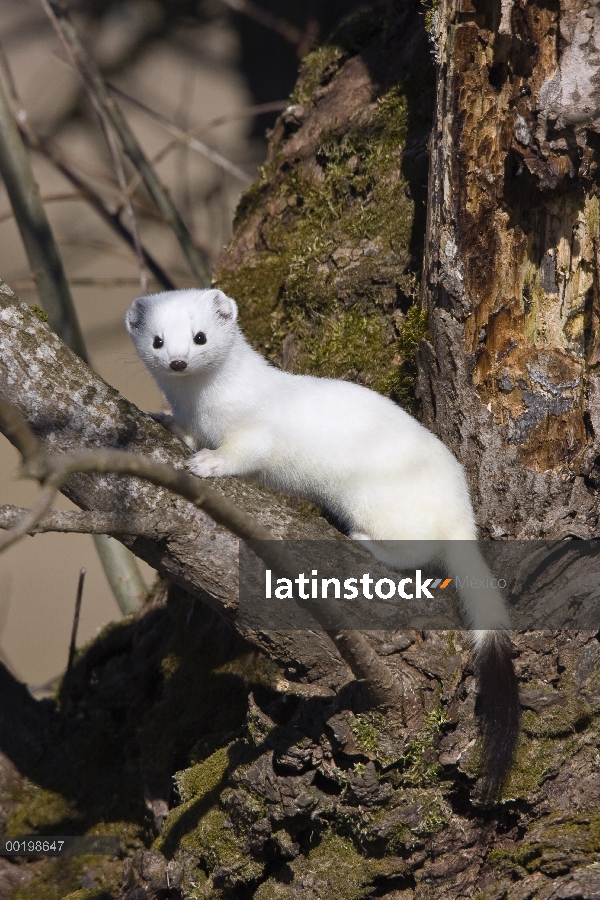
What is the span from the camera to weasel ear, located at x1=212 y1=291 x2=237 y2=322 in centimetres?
299

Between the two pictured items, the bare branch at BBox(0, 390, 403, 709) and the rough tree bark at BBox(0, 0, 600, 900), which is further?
the rough tree bark at BBox(0, 0, 600, 900)

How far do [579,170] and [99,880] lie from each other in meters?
2.91

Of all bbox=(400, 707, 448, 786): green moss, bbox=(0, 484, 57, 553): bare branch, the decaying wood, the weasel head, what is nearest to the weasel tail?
bbox=(400, 707, 448, 786): green moss

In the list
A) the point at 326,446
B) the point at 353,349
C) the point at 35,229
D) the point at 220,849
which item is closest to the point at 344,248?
the point at 353,349

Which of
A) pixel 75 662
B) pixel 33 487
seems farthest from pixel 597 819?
pixel 33 487

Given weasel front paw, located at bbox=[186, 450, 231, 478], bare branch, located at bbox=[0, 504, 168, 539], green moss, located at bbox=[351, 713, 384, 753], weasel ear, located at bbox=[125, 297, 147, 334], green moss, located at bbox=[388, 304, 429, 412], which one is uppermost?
A: weasel ear, located at bbox=[125, 297, 147, 334]

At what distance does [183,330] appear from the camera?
285 cm

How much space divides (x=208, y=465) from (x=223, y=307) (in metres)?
0.69

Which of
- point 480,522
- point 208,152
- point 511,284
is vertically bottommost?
point 480,522

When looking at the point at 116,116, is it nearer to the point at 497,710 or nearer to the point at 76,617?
the point at 76,617

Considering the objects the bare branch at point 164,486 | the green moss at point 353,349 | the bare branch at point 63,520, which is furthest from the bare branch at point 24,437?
the green moss at point 353,349

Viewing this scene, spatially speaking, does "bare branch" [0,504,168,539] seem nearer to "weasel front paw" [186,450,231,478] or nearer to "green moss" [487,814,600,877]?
"weasel front paw" [186,450,231,478]

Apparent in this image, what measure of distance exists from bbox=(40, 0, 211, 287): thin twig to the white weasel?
167 cm

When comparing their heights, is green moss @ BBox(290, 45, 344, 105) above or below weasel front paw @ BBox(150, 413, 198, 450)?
above
